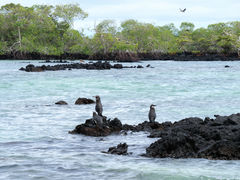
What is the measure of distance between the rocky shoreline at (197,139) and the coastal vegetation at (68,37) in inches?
2225

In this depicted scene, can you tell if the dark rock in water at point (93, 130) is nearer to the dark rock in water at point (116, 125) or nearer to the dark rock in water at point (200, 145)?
the dark rock in water at point (116, 125)

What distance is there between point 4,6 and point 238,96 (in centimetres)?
7216

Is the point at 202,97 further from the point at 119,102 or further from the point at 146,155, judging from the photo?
the point at 146,155

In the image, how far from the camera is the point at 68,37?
276ft

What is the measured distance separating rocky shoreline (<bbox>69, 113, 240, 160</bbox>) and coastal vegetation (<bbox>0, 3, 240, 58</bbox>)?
5651 cm

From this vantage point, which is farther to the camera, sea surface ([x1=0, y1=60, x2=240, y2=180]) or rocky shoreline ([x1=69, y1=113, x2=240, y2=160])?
rocky shoreline ([x1=69, y1=113, x2=240, y2=160])

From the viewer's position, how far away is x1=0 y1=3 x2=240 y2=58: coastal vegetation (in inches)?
2995

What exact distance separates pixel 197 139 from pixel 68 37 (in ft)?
248

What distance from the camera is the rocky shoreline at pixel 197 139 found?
31.2 ft

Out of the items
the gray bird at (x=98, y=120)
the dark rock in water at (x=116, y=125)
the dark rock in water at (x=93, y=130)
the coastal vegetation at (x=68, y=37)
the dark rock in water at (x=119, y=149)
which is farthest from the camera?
the coastal vegetation at (x=68, y=37)

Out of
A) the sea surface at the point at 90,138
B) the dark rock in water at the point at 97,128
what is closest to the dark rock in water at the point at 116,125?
the dark rock in water at the point at 97,128

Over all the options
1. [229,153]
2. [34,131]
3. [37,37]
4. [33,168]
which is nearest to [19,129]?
[34,131]

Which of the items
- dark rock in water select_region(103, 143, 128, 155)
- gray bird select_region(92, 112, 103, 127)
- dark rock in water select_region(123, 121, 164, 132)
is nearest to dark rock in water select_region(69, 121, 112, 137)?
gray bird select_region(92, 112, 103, 127)

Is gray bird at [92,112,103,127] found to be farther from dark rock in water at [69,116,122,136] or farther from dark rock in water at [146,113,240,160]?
dark rock in water at [146,113,240,160]
